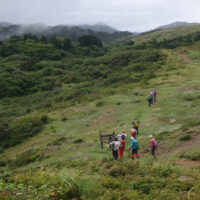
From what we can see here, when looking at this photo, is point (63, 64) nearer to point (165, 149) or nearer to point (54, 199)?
point (165, 149)

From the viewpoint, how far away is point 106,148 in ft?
55.7

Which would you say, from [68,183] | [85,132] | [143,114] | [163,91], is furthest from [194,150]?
[163,91]

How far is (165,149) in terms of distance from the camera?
14125 millimetres

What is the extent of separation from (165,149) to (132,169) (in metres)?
5.69

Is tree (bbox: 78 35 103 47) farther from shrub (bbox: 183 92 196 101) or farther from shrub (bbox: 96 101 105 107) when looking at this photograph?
shrub (bbox: 183 92 196 101)

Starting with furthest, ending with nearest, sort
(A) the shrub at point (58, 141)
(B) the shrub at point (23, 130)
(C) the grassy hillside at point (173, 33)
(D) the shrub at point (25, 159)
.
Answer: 1. (C) the grassy hillside at point (173, 33)
2. (B) the shrub at point (23, 130)
3. (A) the shrub at point (58, 141)
4. (D) the shrub at point (25, 159)

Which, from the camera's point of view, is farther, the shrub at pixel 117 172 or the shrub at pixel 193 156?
the shrub at pixel 193 156

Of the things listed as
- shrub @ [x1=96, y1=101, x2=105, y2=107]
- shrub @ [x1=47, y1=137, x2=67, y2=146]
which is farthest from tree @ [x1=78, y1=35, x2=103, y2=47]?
shrub @ [x1=47, y1=137, x2=67, y2=146]

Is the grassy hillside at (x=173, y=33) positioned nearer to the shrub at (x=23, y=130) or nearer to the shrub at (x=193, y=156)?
the shrub at (x=23, y=130)

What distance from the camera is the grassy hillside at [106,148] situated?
6.28 meters

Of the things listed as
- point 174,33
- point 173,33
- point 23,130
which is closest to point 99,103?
point 23,130

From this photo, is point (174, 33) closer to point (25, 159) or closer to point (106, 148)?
point (106, 148)

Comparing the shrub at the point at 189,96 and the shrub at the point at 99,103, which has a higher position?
the shrub at the point at 189,96

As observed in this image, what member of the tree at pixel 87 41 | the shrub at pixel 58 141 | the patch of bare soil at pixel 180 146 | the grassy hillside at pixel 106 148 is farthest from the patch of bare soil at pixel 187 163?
the tree at pixel 87 41
